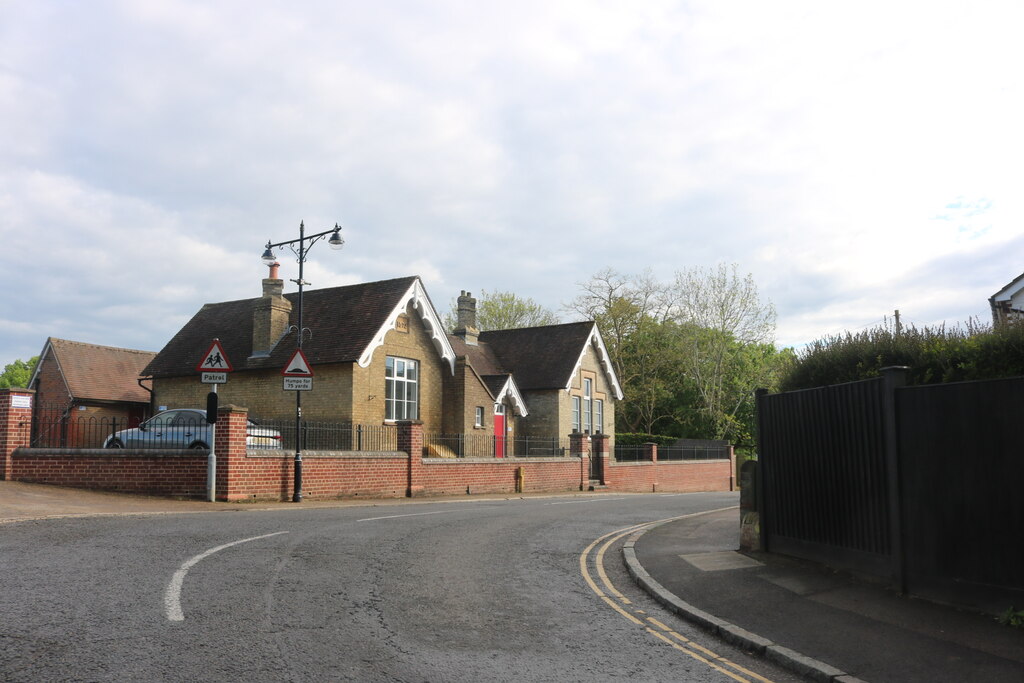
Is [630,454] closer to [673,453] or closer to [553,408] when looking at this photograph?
[673,453]

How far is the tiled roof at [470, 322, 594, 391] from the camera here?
129ft

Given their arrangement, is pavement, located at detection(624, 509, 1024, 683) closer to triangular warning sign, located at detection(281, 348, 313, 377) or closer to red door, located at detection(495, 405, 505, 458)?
triangular warning sign, located at detection(281, 348, 313, 377)

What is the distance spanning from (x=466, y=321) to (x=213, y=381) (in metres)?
25.0

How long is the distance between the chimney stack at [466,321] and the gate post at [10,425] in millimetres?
25385

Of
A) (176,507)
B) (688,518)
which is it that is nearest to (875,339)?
(688,518)

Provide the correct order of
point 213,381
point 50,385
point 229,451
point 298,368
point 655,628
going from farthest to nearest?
point 50,385 < point 298,368 < point 229,451 < point 213,381 < point 655,628

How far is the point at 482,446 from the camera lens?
31328mm

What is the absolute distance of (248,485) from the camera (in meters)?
18.2

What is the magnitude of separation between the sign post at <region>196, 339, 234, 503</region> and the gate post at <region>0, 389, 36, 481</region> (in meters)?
3.90

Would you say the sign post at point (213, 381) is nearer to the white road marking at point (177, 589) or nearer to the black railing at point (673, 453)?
the white road marking at point (177, 589)

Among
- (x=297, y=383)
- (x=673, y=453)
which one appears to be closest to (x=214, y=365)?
(x=297, y=383)

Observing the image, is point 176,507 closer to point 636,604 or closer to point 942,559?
point 636,604

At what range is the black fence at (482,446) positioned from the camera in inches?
1140

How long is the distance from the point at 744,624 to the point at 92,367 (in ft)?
125
